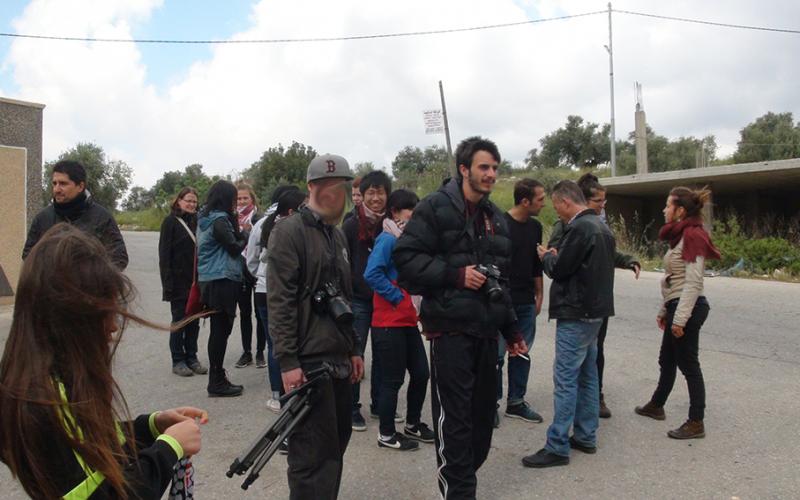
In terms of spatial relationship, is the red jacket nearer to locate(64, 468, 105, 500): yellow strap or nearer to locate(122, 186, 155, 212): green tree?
locate(64, 468, 105, 500): yellow strap

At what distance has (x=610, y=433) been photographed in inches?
188

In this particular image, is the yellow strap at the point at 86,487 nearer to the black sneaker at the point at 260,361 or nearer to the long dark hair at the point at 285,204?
the long dark hair at the point at 285,204

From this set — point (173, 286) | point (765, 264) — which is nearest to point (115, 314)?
point (173, 286)

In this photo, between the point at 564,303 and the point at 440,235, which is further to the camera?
the point at 564,303

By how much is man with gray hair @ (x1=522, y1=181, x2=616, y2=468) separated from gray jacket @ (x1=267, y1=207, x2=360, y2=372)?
175 centimetres

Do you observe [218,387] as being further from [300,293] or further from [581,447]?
[581,447]

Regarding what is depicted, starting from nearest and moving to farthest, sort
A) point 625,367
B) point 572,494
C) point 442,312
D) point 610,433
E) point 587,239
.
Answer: point 442,312
point 572,494
point 587,239
point 610,433
point 625,367

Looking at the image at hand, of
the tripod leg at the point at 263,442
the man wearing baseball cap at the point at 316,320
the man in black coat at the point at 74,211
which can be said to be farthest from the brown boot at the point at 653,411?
the man in black coat at the point at 74,211

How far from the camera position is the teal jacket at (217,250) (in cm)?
578

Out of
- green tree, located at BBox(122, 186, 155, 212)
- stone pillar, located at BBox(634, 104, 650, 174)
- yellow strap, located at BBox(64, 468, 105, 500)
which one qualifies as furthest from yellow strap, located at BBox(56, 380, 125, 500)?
green tree, located at BBox(122, 186, 155, 212)

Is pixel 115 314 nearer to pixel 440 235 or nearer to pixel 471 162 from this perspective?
pixel 440 235

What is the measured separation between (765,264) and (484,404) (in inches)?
532

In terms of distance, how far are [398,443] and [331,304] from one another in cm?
182

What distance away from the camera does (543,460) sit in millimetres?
4184
